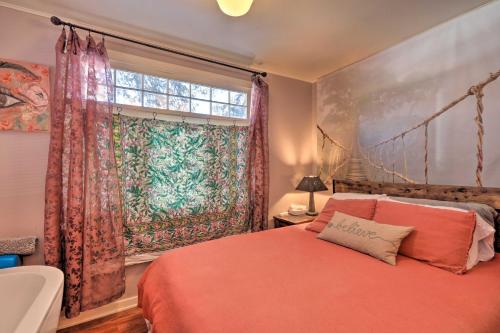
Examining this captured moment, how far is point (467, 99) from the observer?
1722 mm

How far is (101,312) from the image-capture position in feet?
6.30

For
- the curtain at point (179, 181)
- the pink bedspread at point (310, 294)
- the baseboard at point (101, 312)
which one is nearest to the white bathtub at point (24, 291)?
the pink bedspread at point (310, 294)

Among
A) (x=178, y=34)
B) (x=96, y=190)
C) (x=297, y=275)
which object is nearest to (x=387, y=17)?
(x=178, y=34)

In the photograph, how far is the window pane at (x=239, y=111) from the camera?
8.74 ft

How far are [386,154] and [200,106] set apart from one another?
1.92m

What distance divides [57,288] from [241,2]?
1.86 m

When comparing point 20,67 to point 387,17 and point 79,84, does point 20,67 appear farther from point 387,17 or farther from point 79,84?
point 387,17

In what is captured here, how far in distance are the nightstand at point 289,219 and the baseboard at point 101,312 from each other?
1594 mm

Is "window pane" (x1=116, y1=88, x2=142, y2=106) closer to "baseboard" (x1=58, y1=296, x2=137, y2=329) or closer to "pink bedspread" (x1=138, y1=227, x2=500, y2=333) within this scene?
"pink bedspread" (x1=138, y1=227, x2=500, y2=333)

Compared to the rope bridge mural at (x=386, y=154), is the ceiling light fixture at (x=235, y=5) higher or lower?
higher

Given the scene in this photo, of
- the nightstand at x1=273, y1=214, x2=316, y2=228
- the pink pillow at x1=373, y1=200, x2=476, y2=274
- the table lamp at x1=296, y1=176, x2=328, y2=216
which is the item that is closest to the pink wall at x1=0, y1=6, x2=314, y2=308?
the nightstand at x1=273, y1=214, x2=316, y2=228

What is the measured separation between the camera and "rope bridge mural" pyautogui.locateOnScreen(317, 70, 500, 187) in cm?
167

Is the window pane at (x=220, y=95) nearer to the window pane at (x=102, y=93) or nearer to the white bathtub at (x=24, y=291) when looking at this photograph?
the window pane at (x=102, y=93)

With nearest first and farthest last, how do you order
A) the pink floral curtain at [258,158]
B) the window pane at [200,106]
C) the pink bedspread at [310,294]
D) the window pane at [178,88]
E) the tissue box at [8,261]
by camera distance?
the pink bedspread at [310,294] → the tissue box at [8,261] → the window pane at [178,88] → the window pane at [200,106] → the pink floral curtain at [258,158]
